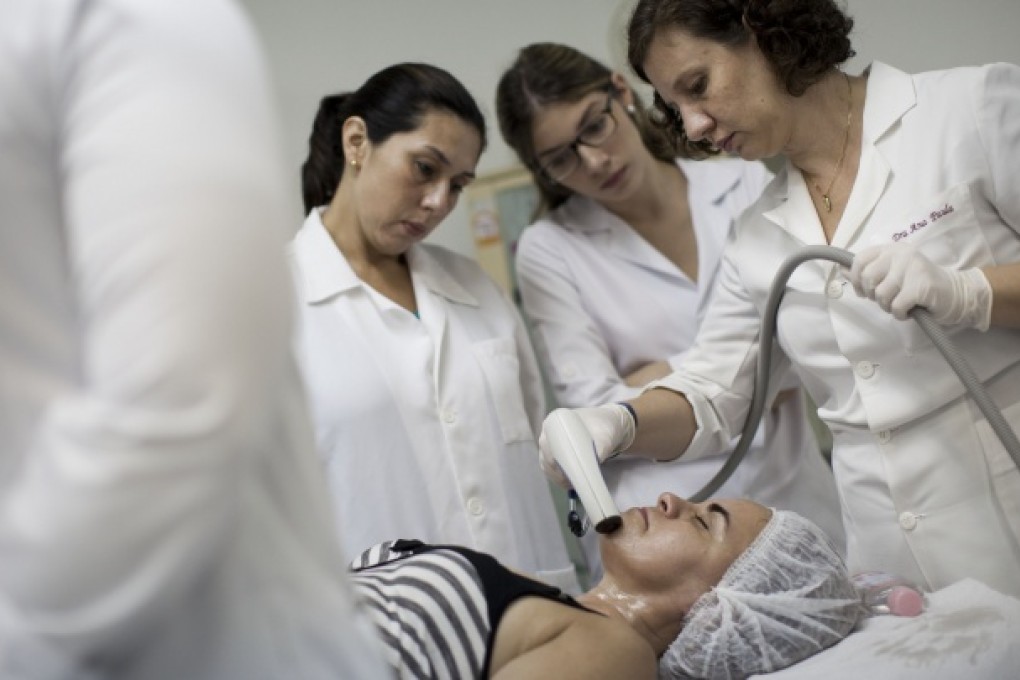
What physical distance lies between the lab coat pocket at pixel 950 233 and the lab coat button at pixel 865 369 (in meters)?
0.12

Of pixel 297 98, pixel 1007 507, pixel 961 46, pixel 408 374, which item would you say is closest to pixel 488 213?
pixel 297 98

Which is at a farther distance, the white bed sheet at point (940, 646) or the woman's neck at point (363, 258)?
the woman's neck at point (363, 258)

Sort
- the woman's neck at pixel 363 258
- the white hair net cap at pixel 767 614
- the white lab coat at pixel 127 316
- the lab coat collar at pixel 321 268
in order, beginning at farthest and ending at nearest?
the woman's neck at pixel 363 258 < the lab coat collar at pixel 321 268 < the white hair net cap at pixel 767 614 < the white lab coat at pixel 127 316

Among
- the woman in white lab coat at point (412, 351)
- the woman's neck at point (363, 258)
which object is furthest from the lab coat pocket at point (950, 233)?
the woman's neck at point (363, 258)

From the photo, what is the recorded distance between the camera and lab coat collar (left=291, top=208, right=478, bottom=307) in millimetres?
1878

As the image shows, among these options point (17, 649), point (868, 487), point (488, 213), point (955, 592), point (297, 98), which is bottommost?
point (955, 592)

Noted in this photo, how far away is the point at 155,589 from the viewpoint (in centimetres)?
54

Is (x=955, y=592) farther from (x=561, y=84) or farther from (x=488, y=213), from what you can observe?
(x=488, y=213)

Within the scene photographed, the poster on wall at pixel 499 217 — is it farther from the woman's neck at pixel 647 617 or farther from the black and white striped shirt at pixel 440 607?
the black and white striped shirt at pixel 440 607

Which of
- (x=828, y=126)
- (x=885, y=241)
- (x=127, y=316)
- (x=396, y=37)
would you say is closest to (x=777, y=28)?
(x=828, y=126)

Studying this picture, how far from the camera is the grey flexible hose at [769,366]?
132 centimetres

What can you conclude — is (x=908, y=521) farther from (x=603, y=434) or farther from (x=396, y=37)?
(x=396, y=37)

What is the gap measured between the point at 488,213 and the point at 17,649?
2.41m

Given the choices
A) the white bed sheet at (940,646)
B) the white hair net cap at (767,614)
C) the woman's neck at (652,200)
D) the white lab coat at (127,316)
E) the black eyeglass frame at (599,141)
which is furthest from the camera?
the woman's neck at (652,200)
